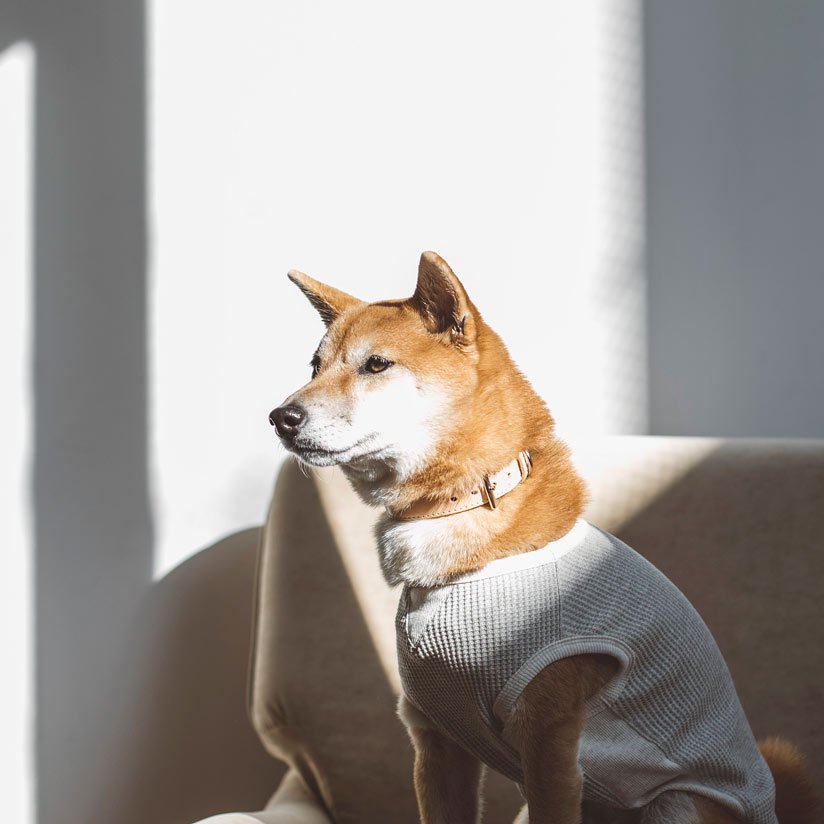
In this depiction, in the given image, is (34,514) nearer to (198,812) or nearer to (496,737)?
(198,812)

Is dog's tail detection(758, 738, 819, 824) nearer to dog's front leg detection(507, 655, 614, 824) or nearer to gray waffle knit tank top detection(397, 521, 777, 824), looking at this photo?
gray waffle knit tank top detection(397, 521, 777, 824)

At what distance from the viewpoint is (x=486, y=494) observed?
3.70 ft

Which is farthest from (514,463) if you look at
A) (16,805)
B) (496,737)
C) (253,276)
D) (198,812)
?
(16,805)

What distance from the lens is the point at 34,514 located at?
1771 mm

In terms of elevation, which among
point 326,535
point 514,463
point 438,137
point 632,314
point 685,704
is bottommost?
point 685,704

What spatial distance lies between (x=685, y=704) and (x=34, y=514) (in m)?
1.34

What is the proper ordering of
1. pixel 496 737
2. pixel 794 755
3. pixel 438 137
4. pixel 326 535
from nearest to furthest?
pixel 496 737 < pixel 794 755 < pixel 326 535 < pixel 438 137

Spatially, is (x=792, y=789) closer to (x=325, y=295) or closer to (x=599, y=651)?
(x=599, y=651)

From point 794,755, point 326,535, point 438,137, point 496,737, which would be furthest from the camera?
point 438,137

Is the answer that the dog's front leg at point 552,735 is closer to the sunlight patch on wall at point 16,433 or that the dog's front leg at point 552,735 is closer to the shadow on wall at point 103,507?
the shadow on wall at point 103,507

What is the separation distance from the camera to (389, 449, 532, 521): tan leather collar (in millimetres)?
1131

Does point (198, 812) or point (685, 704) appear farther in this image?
point (198, 812)

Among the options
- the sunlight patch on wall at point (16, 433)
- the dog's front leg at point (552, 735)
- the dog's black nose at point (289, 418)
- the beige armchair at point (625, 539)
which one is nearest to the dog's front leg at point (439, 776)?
the dog's front leg at point (552, 735)

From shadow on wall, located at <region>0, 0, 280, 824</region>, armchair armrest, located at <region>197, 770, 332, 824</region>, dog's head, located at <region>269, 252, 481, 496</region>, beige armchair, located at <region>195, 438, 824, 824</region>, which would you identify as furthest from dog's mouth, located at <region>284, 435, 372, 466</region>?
shadow on wall, located at <region>0, 0, 280, 824</region>
